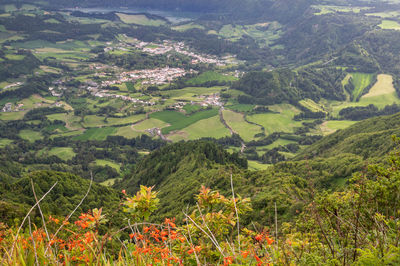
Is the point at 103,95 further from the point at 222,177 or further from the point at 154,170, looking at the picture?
the point at 222,177

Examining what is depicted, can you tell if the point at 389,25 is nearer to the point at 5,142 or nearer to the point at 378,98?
the point at 378,98

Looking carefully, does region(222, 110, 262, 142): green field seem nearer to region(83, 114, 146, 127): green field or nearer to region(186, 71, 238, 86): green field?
region(83, 114, 146, 127): green field

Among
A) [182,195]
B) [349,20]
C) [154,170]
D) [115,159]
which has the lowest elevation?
[115,159]

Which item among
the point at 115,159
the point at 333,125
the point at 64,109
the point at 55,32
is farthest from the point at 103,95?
the point at 55,32

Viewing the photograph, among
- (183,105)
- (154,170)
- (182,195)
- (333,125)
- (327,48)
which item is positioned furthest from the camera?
(327,48)

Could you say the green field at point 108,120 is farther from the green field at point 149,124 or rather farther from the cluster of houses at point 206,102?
the cluster of houses at point 206,102

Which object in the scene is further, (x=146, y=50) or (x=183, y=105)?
(x=146, y=50)
